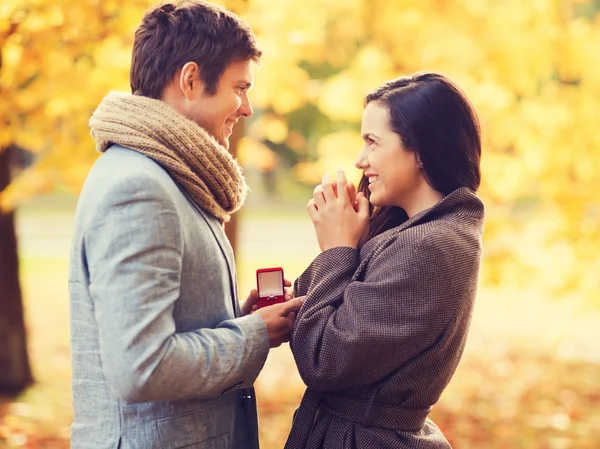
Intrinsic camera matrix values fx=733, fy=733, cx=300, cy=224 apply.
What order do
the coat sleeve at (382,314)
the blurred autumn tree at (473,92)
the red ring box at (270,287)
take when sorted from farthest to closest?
the blurred autumn tree at (473,92)
the red ring box at (270,287)
the coat sleeve at (382,314)

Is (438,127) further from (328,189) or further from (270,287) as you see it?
(270,287)

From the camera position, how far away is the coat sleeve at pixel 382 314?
1.98 m

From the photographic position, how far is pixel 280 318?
2.03 metres

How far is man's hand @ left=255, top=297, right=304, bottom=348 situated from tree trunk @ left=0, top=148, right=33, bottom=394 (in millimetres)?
4505

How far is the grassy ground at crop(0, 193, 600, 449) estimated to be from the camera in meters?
5.49

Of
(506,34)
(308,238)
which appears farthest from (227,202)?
(308,238)

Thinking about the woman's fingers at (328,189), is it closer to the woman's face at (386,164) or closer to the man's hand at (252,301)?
the woman's face at (386,164)

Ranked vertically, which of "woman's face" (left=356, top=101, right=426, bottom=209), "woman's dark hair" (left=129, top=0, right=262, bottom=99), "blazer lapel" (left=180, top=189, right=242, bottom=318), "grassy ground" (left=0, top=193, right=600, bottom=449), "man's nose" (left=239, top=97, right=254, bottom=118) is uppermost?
"woman's dark hair" (left=129, top=0, right=262, bottom=99)

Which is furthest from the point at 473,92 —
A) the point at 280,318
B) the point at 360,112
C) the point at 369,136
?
the point at 280,318

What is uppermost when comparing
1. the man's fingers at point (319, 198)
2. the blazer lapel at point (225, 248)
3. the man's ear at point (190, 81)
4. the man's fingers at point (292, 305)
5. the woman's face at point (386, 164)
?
the man's ear at point (190, 81)

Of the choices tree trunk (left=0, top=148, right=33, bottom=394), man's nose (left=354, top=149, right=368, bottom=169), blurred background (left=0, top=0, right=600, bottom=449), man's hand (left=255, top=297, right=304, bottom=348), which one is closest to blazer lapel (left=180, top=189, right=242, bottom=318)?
man's hand (left=255, top=297, right=304, bottom=348)

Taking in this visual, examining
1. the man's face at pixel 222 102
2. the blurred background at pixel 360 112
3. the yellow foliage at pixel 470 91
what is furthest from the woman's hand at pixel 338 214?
the yellow foliage at pixel 470 91

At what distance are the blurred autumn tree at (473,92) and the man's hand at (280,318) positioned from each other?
2.48 m

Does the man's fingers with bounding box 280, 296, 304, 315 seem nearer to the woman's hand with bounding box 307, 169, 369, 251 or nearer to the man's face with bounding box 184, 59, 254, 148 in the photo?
the woman's hand with bounding box 307, 169, 369, 251
